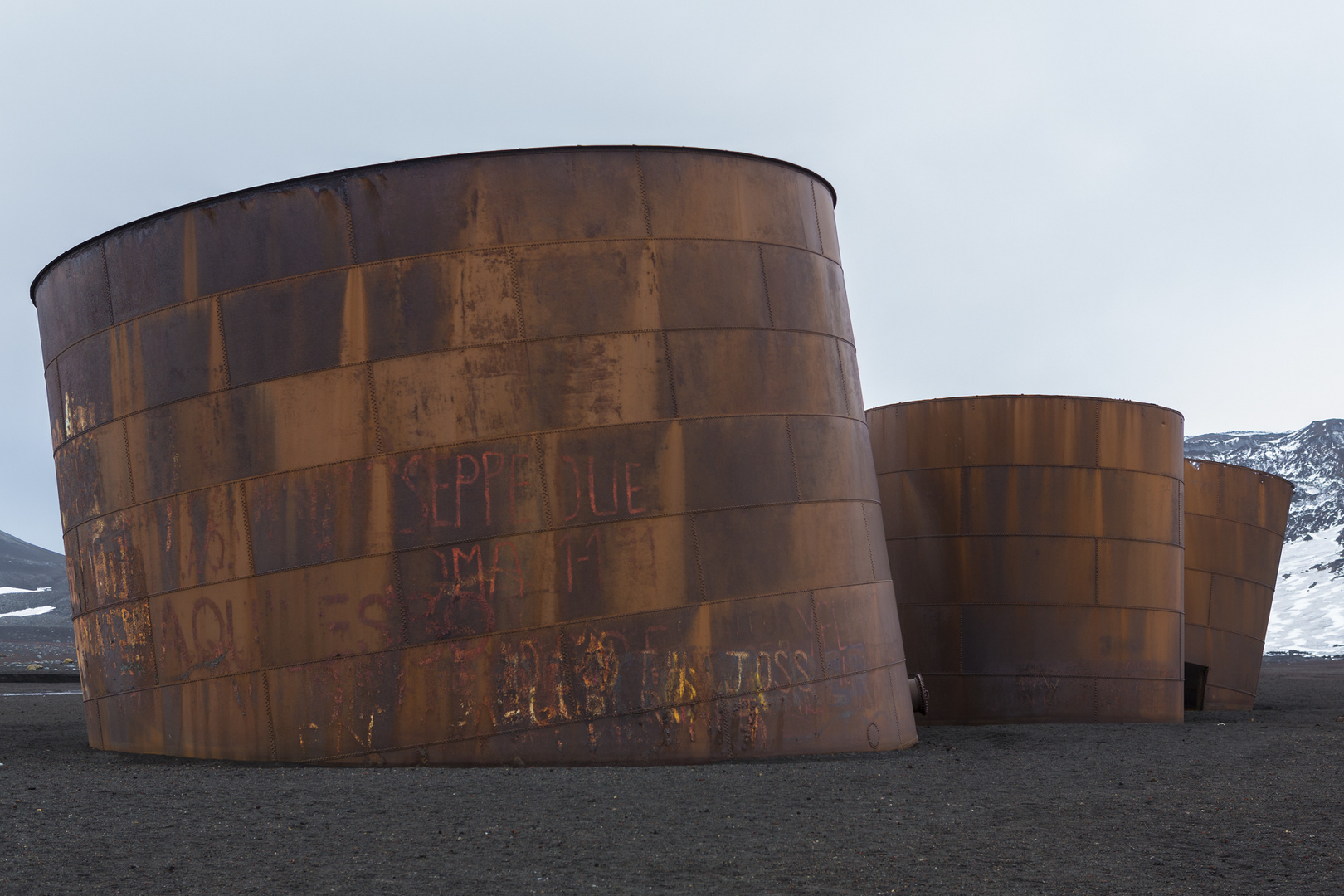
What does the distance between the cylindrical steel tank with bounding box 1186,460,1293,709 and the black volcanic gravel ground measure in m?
15.3

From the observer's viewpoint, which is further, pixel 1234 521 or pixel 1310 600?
pixel 1310 600

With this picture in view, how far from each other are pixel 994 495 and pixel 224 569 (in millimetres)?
12571

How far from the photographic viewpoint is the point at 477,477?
11289 mm

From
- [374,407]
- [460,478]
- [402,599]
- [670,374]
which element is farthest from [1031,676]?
[374,407]

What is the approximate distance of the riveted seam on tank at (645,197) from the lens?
1188 cm

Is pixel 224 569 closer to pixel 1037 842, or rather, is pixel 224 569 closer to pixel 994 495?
pixel 1037 842

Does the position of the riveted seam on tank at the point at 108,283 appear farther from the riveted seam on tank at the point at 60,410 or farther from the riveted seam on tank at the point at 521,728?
the riveted seam on tank at the point at 521,728

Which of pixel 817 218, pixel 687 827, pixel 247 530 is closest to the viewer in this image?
pixel 687 827

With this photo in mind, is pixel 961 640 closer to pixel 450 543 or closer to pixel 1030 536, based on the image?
pixel 1030 536

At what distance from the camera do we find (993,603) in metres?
19.9

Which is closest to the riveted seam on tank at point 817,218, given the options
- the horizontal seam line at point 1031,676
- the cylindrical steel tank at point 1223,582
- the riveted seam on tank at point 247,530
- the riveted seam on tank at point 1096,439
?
the riveted seam on tank at point 247,530

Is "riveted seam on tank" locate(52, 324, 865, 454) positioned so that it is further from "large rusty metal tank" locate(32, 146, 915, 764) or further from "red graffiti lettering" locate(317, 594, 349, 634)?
"red graffiti lettering" locate(317, 594, 349, 634)

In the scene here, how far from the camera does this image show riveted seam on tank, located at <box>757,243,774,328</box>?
40.7 ft

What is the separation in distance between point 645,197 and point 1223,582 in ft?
66.9
